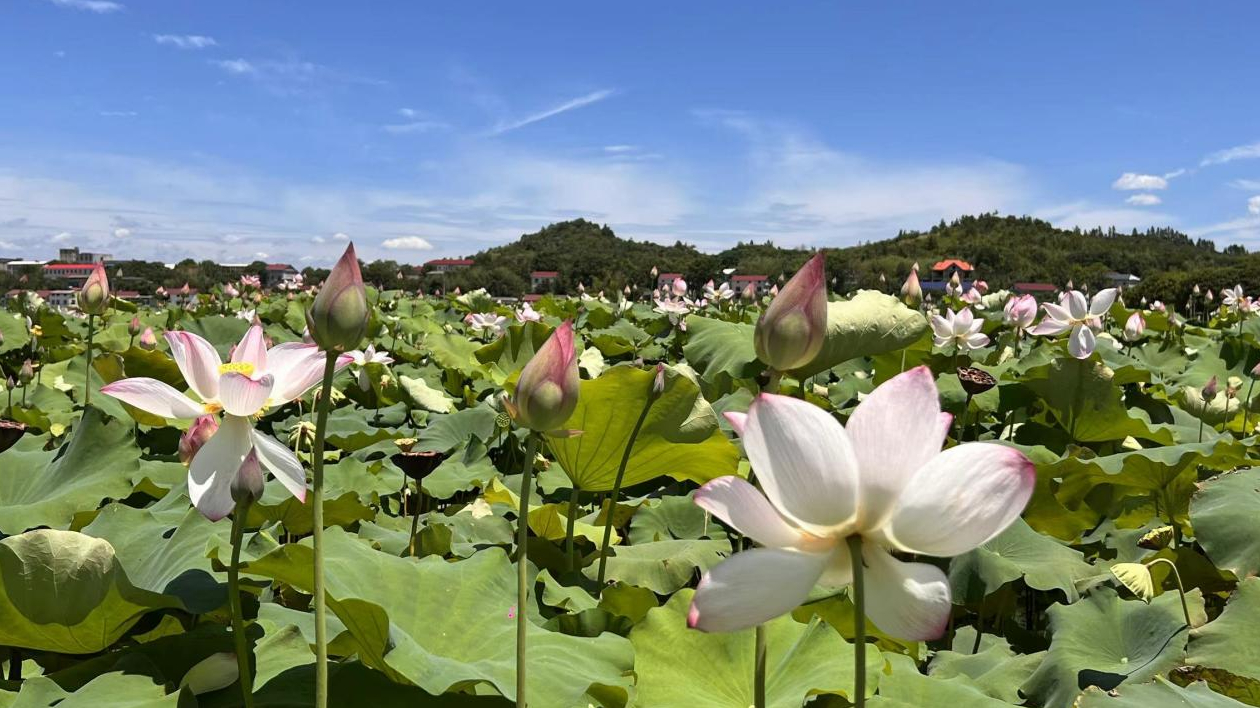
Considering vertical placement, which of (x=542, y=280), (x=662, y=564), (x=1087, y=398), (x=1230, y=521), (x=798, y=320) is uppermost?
(x=542, y=280)

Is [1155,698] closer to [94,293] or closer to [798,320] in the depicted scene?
[798,320]

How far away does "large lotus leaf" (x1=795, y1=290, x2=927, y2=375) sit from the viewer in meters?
1.68

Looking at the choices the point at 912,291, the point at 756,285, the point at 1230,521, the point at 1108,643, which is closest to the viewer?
the point at 1108,643

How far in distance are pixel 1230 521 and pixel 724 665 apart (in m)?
1.20

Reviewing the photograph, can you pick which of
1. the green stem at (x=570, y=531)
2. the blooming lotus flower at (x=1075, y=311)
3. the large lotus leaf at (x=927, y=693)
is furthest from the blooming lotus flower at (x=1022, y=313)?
the large lotus leaf at (x=927, y=693)

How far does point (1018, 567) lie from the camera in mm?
1906

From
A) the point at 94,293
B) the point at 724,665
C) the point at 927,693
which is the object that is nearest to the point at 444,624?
the point at 724,665

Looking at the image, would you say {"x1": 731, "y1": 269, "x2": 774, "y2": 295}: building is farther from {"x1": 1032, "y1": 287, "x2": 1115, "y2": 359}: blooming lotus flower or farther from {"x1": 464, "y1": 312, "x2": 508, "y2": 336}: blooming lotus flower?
{"x1": 1032, "y1": 287, "x2": 1115, "y2": 359}: blooming lotus flower

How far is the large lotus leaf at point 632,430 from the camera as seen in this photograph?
5.54 feet

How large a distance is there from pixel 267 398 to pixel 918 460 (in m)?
0.75

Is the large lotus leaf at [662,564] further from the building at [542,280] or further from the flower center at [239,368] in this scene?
the building at [542,280]

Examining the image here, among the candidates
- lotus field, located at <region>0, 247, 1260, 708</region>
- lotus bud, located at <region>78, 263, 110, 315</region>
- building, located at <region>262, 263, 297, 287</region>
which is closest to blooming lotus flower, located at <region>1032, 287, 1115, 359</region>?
lotus field, located at <region>0, 247, 1260, 708</region>

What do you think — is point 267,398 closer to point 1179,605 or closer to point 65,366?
point 1179,605

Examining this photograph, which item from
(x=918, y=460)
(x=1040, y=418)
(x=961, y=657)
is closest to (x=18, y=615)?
(x=918, y=460)
